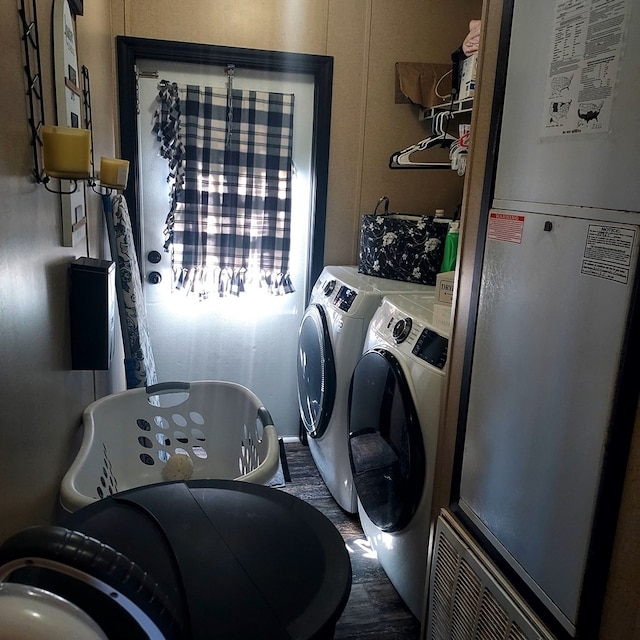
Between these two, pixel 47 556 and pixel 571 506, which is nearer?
pixel 47 556

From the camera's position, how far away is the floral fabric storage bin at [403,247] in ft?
7.79

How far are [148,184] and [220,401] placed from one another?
1505 millimetres

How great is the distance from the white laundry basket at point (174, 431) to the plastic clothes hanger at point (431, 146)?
1421 mm

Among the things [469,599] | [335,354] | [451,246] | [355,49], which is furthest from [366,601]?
[355,49]

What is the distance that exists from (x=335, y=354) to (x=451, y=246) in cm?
65

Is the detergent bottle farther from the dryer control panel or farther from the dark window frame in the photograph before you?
the dark window frame

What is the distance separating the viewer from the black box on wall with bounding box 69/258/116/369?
53.0 inches

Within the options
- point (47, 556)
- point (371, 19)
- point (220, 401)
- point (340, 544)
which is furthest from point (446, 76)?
point (47, 556)

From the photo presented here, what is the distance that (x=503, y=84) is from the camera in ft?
4.01

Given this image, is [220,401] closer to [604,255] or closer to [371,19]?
[604,255]

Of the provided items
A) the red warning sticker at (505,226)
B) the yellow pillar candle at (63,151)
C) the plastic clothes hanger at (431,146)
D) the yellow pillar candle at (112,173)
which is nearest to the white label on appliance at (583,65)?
the red warning sticker at (505,226)

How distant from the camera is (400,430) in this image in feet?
5.80

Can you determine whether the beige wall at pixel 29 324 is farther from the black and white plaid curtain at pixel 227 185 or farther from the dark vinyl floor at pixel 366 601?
the black and white plaid curtain at pixel 227 185

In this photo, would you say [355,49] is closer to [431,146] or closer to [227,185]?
[431,146]
